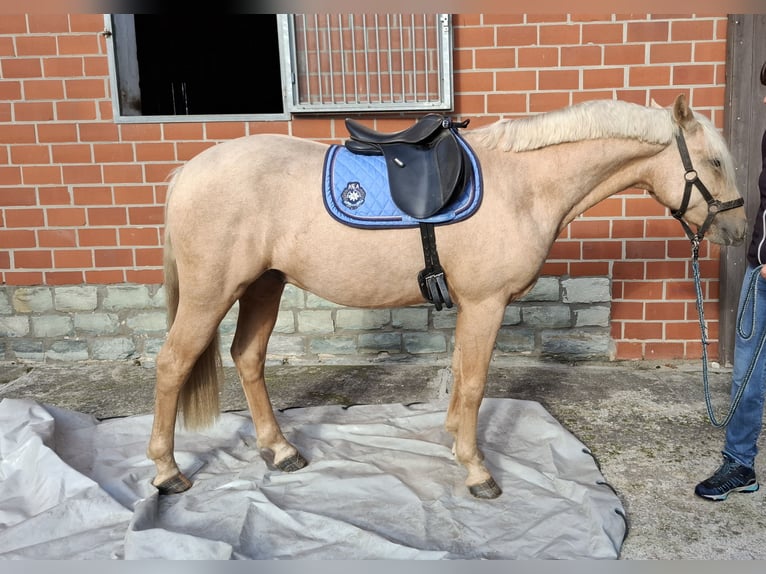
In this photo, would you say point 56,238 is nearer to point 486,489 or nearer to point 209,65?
point 209,65

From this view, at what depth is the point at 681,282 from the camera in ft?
14.2

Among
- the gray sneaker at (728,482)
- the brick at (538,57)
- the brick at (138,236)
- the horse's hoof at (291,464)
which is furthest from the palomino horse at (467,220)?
the brick at (138,236)

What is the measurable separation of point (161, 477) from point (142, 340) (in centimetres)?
202

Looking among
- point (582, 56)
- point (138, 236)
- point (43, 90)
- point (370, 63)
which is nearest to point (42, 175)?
point (43, 90)

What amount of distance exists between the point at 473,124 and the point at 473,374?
7.43ft

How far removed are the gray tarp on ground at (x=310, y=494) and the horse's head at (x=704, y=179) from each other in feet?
4.15

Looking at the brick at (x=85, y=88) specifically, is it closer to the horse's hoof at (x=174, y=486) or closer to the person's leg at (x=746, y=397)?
the horse's hoof at (x=174, y=486)

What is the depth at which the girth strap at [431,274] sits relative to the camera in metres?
2.46

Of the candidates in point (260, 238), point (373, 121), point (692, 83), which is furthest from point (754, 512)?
point (373, 121)

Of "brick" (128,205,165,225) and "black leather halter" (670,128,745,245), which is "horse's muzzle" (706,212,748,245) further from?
"brick" (128,205,165,225)

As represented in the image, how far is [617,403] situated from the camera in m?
3.71

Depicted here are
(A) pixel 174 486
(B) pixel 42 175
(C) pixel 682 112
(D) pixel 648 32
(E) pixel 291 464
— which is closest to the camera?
(C) pixel 682 112

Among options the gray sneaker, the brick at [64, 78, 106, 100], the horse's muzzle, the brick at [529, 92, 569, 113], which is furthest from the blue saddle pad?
the brick at [64, 78, 106, 100]

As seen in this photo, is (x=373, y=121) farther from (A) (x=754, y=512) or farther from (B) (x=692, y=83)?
(A) (x=754, y=512)
